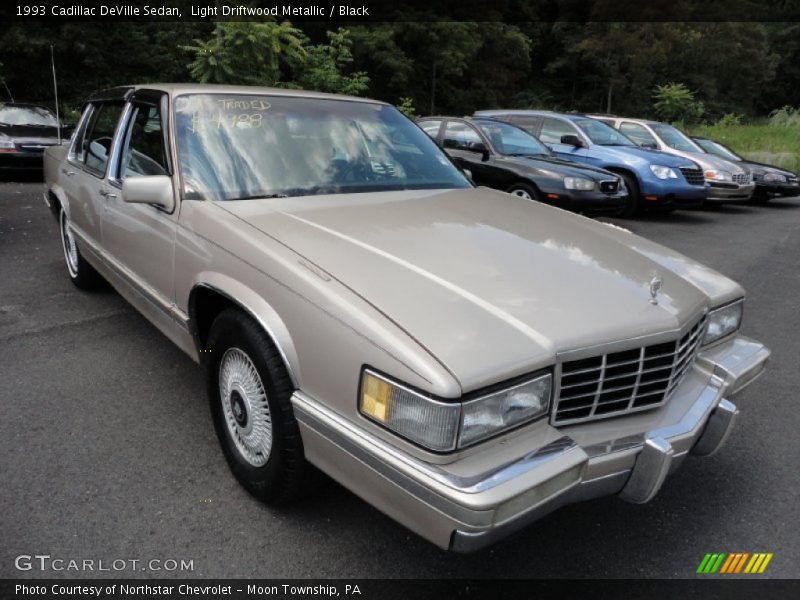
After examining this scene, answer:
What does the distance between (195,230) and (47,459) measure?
120 cm

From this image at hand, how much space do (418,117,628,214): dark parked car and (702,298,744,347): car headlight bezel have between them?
16.9ft

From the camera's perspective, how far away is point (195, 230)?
2.68 meters

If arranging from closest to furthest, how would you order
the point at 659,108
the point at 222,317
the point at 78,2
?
the point at 222,317 → the point at 78,2 → the point at 659,108

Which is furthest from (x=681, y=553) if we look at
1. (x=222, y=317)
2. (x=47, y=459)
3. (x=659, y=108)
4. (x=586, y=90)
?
(x=586, y=90)

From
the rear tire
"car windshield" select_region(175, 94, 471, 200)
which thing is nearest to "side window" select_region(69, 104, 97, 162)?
the rear tire

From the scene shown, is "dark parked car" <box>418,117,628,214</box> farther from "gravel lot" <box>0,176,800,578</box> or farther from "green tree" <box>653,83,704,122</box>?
"green tree" <box>653,83,704,122</box>

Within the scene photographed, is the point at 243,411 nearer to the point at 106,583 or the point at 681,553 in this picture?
the point at 106,583

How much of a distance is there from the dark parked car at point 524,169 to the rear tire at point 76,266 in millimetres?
4320

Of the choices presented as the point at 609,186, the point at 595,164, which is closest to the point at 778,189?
the point at 595,164

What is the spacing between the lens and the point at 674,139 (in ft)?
39.9

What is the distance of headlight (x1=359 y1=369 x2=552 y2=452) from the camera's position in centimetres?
173

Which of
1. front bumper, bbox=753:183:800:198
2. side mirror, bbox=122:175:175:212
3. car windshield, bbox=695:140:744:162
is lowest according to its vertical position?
front bumper, bbox=753:183:800:198

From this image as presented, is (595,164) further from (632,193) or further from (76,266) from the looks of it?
(76,266)

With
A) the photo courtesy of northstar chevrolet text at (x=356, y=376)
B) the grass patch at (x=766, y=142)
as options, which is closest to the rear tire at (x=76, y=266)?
the photo courtesy of northstar chevrolet text at (x=356, y=376)
